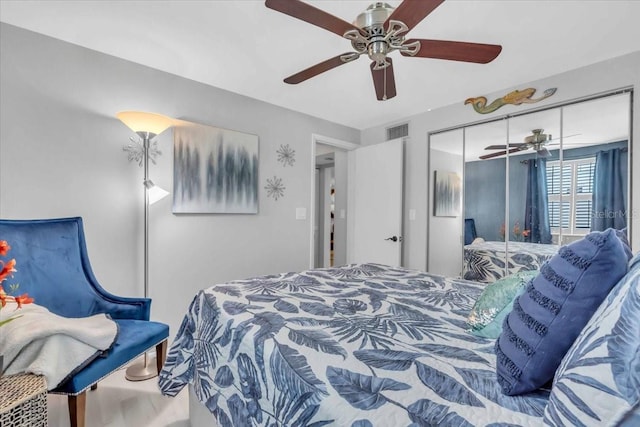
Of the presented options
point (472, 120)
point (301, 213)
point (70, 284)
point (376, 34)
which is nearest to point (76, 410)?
point (70, 284)

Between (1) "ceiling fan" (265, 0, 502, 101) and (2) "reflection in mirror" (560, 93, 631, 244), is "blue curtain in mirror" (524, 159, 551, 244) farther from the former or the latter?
(1) "ceiling fan" (265, 0, 502, 101)

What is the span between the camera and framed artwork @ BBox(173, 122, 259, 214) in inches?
103

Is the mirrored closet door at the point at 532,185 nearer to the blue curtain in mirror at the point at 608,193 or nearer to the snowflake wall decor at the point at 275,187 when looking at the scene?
the blue curtain in mirror at the point at 608,193

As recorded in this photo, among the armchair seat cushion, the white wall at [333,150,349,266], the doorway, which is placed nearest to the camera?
the armchair seat cushion

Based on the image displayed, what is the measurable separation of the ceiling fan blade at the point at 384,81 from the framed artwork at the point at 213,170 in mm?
1474

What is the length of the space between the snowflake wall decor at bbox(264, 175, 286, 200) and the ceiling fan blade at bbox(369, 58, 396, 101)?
1527 mm

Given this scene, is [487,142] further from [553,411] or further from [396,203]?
[553,411]

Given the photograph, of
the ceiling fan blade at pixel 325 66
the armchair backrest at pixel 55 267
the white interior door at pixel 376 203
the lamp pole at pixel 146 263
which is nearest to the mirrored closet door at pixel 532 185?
the white interior door at pixel 376 203

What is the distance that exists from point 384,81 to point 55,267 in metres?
2.35

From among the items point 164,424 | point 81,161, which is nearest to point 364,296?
point 164,424

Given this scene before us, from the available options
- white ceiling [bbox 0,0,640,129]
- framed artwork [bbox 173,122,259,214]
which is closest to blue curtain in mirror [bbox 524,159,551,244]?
white ceiling [bbox 0,0,640,129]

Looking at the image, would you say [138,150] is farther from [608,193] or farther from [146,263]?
[608,193]

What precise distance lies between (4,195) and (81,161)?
18.5 inches

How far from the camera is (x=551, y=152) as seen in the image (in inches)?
101
